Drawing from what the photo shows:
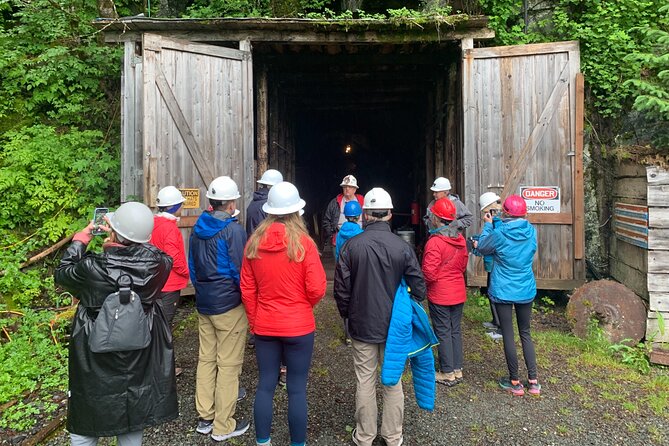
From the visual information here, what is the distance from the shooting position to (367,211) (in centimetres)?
327

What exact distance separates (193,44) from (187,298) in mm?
4140

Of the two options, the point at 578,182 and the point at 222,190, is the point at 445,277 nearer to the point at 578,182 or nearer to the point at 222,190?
the point at 222,190

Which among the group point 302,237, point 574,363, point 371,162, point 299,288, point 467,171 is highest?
point 371,162

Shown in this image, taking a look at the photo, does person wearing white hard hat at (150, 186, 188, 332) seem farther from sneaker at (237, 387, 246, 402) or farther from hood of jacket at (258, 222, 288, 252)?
hood of jacket at (258, 222, 288, 252)

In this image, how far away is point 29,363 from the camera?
14.1 ft

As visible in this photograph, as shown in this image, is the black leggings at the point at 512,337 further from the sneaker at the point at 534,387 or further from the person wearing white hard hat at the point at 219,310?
the person wearing white hard hat at the point at 219,310

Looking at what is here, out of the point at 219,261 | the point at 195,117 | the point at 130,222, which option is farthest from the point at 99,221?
the point at 195,117

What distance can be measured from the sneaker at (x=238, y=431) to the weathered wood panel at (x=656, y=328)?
4.97 m

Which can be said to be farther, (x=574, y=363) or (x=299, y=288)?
(x=574, y=363)

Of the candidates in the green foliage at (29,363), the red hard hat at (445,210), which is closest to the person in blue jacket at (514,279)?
the red hard hat at (445,210)

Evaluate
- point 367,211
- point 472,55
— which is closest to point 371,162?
point 472,55

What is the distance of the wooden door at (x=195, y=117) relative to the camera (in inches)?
226

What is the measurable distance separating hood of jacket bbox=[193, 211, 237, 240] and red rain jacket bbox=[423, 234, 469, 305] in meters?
2.05

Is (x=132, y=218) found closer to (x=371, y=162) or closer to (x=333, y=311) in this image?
(x=333, y=311)
